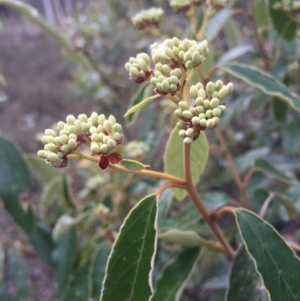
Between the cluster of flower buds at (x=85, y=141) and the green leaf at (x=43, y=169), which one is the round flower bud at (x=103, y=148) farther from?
the green leaf at (x=43, y=169)

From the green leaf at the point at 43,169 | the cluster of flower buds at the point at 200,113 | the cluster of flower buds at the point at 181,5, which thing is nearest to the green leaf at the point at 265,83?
the cluster of flower buds at the point at 181,5

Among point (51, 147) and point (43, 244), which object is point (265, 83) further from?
point (43, 244)

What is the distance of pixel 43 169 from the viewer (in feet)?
4.69

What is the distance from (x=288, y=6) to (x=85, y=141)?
0.76 metres

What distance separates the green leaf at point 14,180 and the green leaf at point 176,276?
1.53 ft

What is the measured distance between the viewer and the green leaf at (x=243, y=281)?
79cm

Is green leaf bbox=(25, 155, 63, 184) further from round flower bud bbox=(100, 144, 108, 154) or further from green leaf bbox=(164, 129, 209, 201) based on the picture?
round flower bud bbox=(100, 144, 108, 154)

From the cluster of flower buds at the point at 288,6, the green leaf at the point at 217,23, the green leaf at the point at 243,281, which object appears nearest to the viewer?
the green leaf at the point at 243,281

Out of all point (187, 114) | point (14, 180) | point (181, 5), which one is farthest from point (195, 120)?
point (14, 180)

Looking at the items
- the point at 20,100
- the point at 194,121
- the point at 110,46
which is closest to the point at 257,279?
the point at 194,121

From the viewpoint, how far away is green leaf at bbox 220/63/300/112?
813 millimetres

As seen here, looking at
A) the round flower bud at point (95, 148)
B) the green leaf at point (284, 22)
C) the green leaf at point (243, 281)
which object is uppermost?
the green leaf at point (284, 22)

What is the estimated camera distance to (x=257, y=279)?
80 centimetres

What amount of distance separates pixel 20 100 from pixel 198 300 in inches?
170
